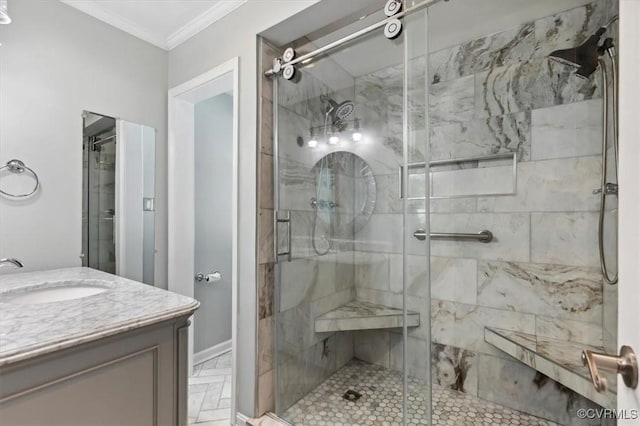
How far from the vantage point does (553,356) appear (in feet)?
5.09

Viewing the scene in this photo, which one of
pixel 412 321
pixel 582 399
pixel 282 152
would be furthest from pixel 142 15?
pixel 582 399

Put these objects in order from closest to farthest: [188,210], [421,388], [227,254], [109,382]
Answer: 1. [109,382]
2. [421,388]
3. [188,210]
4. [227,254]

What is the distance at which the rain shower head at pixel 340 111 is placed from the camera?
203cm

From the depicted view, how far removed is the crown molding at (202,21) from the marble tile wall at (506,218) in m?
0.95

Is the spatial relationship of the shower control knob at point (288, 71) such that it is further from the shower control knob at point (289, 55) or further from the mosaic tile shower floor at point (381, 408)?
the mosaic tile shower floor at point (381, 408)

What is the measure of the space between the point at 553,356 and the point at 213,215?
2.59 m

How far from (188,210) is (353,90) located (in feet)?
5.12

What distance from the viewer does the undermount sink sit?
4.33ft

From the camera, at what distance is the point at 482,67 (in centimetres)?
202

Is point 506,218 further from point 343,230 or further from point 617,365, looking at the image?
point 617,365

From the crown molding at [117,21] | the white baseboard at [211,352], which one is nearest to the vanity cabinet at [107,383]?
the white baseboard at [211,352]

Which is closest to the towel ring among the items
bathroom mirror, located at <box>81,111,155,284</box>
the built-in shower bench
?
bathroom mirror, located at <box>81,111,155,284</box>

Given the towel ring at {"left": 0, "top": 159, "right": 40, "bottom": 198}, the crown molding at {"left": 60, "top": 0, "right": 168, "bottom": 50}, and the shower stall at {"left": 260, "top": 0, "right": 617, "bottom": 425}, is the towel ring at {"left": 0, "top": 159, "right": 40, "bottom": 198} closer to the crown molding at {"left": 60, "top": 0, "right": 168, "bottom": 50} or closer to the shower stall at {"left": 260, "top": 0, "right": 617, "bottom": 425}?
the crown molding at {"left": 60, "top": 0, "right": 168, "bottom": 50}

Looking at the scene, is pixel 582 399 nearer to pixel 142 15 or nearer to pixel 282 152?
pixel 282 152
